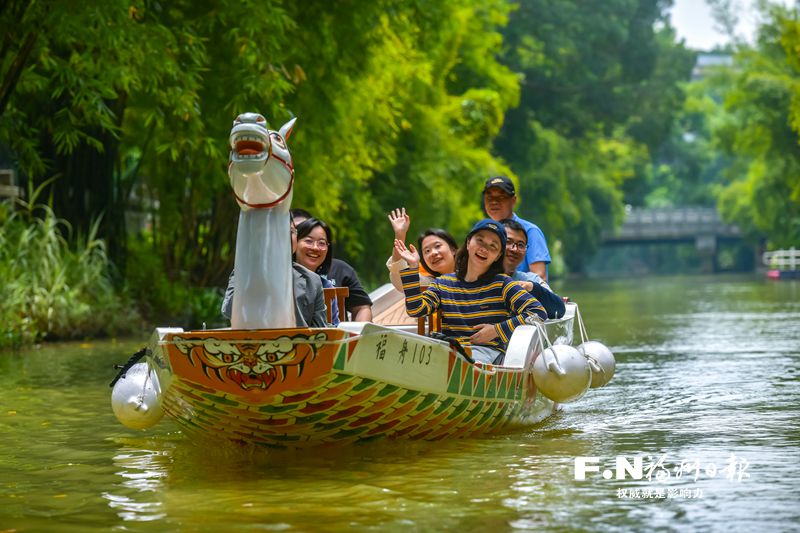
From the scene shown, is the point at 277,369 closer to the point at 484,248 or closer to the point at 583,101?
the point at 484,248

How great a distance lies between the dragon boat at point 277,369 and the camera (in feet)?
22.6

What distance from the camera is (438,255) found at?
10.2 metres

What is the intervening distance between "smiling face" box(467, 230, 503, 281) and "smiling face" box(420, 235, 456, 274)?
1.22 m

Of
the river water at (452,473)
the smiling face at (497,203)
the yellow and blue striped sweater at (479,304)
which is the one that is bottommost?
the river water at (452,473)

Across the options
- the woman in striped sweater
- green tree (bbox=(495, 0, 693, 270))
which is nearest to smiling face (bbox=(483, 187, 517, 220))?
the woman in striped sweater

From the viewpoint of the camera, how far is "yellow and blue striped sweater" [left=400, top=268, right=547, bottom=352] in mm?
8969

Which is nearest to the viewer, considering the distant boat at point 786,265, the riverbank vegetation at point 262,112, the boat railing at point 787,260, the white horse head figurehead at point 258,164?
the white horse head figurehead at point 258,164

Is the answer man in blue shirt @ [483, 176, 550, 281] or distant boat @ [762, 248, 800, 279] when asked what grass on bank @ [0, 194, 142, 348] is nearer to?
man in blue shirt @ [483, 176, 550, 281]

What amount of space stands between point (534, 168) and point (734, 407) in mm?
37398

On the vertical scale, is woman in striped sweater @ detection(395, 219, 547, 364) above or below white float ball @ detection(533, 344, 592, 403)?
above

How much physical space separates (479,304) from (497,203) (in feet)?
5.91

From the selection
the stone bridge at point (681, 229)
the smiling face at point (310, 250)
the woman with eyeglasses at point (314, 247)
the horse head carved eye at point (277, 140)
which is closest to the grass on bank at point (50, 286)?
the woman with eyeglasses at point (314, 247)

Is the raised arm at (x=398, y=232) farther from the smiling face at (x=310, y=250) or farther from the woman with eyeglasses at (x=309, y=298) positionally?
the woman with eyeglasses at (x=309, y=298)

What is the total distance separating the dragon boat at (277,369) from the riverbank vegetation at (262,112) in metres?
8.05
